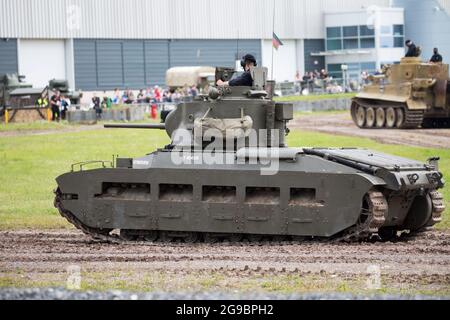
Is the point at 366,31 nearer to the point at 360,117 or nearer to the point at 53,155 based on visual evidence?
the point at 360,117

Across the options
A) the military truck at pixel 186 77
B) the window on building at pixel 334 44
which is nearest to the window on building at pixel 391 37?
the window on building at pixel 334 44

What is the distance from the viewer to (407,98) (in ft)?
143

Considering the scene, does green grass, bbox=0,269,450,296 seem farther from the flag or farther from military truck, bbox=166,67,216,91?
military truck, bbox=166,67,216,91

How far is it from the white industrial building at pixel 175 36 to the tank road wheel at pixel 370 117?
21.9 m

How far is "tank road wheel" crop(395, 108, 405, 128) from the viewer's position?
4425 centimetres

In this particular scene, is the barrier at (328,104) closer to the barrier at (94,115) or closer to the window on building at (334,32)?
the barrier at (94,115)

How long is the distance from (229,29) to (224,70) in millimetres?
52197

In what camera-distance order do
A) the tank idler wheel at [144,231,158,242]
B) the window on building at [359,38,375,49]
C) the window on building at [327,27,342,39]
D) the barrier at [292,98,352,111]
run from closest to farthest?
the tank idler wheel at [144,231,158,242] → the barrier at [292,98,352,111] → the window on building at [359,38,375,49] → the window on building at [327,27,342,39]

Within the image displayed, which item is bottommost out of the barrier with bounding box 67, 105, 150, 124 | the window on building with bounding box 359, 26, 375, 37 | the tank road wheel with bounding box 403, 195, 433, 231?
the tank road wheel with bounding box 403, 195, 433, 231

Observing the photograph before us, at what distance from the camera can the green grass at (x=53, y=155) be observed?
26406mm

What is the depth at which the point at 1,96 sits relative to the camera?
56.8 metres

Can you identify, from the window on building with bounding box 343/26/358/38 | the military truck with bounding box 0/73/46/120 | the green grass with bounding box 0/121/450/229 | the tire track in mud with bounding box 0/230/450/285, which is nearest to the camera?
the tire track in mud with bounding box 0/230/450/285

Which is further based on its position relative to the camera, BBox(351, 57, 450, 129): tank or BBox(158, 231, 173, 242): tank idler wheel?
BBox(351, 57, 450, 129): tank

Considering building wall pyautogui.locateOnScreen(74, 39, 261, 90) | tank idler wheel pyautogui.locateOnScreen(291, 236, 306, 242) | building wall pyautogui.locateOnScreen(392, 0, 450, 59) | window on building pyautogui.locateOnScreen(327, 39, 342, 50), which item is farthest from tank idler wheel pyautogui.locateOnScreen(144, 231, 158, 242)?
window on building pyautogui.locateOnScreen(327, 39, 342, 50)
